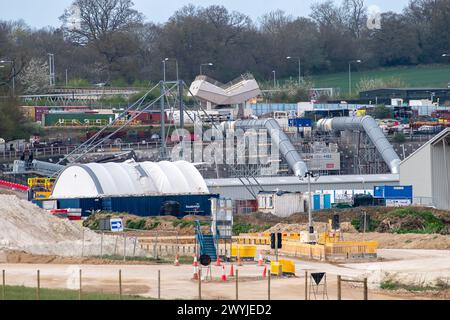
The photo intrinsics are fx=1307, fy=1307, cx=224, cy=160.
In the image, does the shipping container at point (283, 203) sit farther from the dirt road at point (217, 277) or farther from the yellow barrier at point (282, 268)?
the yellow barrier at point (282, 268)

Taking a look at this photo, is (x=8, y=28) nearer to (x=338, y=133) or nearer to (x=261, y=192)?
(x=338, y=133)

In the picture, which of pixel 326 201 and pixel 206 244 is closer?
pixel 206 244

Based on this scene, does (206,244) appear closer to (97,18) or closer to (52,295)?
(52,295)

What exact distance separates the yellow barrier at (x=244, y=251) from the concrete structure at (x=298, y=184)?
31.9 metres

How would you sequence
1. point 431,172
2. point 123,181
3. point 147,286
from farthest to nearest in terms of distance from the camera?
point 123,181 → point 431,172 → point 147,286

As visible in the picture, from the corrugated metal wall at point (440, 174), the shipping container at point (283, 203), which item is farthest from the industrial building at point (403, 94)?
the corrugated metal wall at point (440, 174)

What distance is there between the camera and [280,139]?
9369 centimetres

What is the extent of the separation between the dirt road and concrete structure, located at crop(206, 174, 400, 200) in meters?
33.0

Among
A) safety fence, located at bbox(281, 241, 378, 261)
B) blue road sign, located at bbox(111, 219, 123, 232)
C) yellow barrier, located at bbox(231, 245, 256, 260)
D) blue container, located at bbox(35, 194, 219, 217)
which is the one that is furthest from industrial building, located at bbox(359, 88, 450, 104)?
yellow barrier, located at bbox(231, 245, 256, 260)

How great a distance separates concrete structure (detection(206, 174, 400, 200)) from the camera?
274 ft

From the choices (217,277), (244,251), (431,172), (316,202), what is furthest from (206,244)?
(316,202)

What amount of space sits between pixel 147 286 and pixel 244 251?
1104 centimetres

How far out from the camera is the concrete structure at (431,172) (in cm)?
7044
